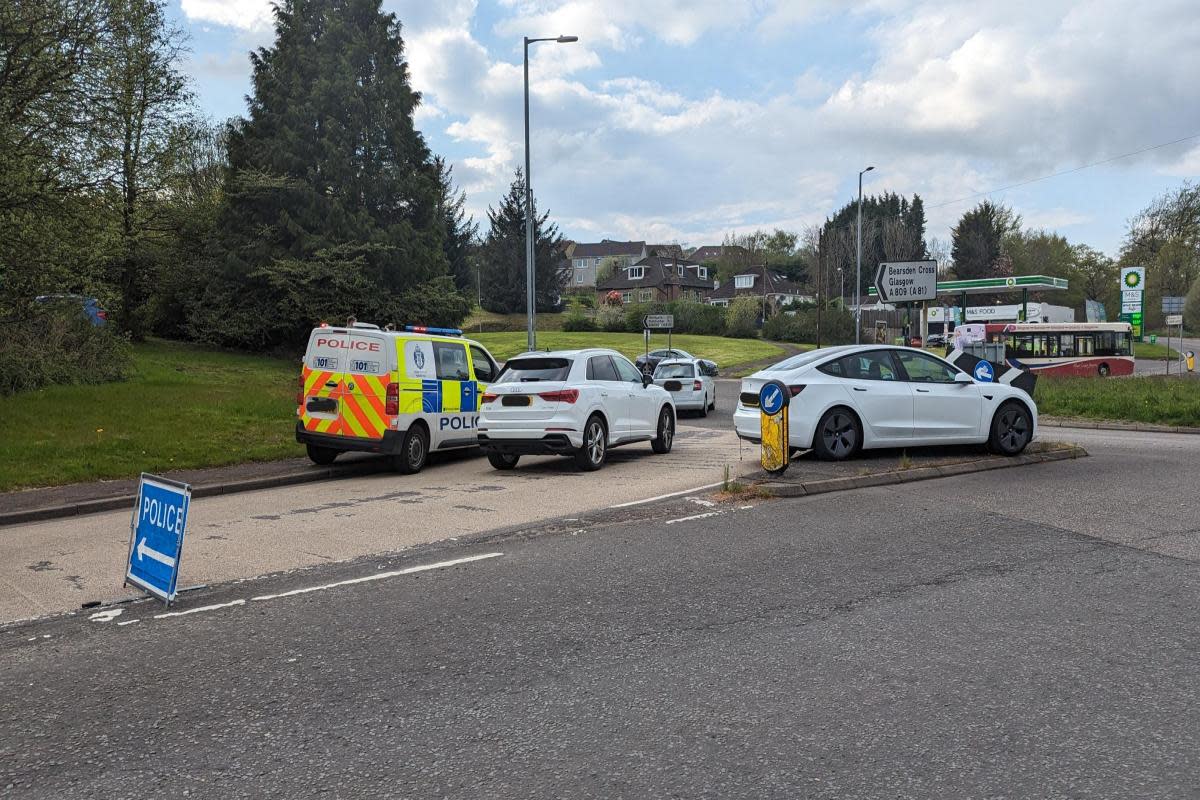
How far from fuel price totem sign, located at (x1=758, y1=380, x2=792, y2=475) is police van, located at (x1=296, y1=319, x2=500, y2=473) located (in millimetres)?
5080

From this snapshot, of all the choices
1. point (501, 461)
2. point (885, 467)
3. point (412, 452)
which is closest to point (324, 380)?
point (412, 452)

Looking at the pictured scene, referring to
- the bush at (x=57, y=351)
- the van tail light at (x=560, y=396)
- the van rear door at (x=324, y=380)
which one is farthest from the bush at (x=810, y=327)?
the van rear door at (x=324, y=380)

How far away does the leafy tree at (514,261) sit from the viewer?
239 ft

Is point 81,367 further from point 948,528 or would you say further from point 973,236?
point 973,236

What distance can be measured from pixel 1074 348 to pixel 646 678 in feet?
141

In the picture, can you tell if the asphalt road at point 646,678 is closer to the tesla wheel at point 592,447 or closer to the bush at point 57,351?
the tesla wheel at point 592,447

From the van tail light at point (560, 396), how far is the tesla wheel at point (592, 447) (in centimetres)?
46

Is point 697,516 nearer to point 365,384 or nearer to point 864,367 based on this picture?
point 864,367

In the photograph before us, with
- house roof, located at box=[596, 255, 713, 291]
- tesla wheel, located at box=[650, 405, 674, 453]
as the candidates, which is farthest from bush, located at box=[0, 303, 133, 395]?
house roof, located at box=[596, 255, 713, 291]

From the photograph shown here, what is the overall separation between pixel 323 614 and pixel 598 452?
25.1 feet

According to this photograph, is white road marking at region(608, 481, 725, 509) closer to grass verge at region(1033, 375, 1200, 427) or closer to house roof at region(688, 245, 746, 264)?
grass verge at region(1033, 375, 1200, 427)

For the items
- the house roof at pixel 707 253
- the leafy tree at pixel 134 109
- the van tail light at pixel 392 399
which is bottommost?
the van tail light at pixel 392 399

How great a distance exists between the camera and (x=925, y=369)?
1212 cm

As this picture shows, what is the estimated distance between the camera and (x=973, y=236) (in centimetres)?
9675
